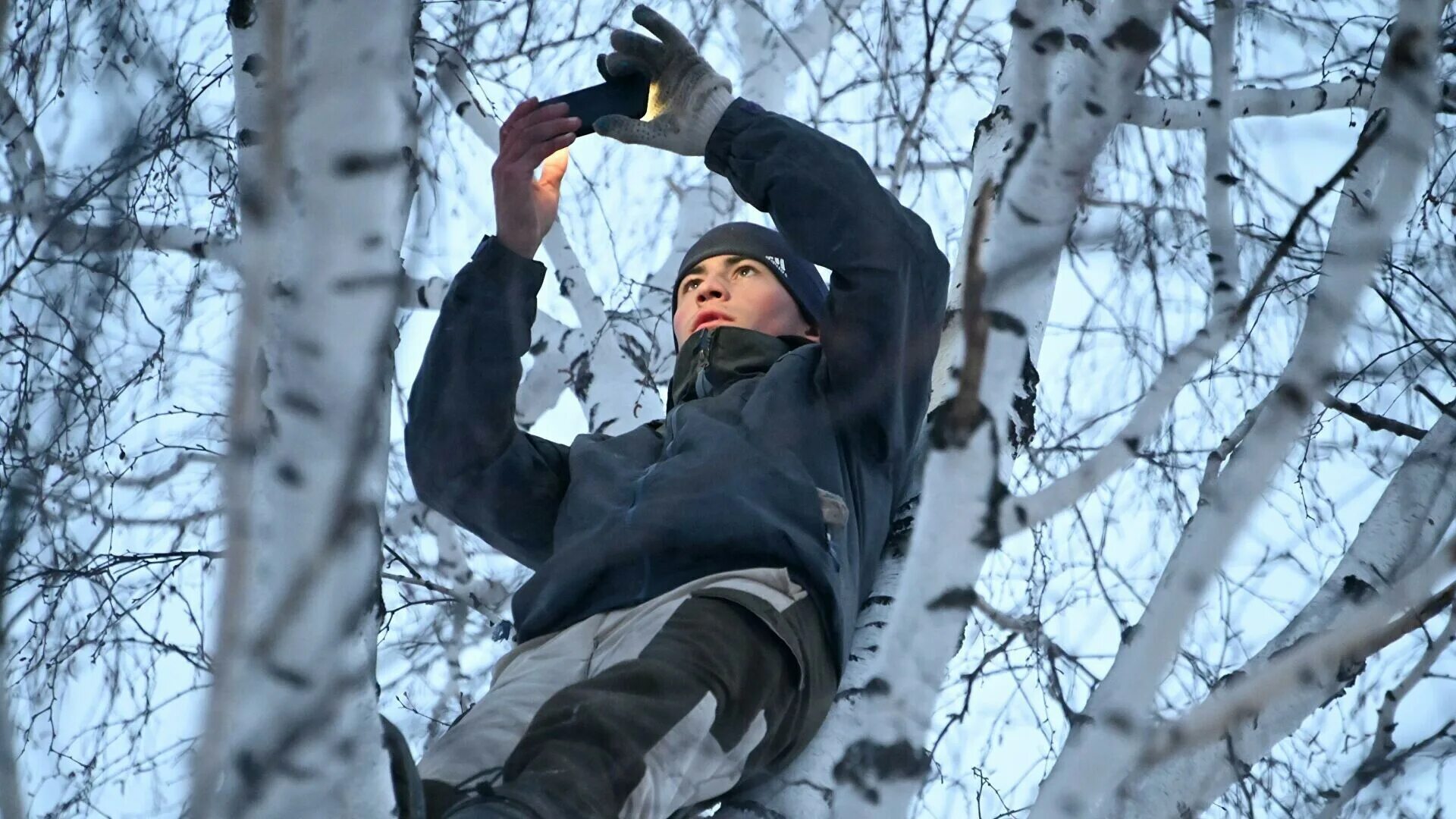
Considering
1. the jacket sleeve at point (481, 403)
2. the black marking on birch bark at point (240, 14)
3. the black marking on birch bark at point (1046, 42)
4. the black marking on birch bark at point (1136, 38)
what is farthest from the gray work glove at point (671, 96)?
the black marking on birch bark at point (1136, 38)

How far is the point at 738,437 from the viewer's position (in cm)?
214

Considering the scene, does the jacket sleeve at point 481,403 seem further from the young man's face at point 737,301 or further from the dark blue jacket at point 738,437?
the young man's face at point 737,301

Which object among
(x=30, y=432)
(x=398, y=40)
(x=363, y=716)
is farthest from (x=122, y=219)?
(x=363, y=716)

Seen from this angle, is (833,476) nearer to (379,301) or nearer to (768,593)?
(768,593)

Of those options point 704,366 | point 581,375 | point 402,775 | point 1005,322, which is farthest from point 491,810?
point 581,375

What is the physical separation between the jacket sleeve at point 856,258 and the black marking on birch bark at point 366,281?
1147 mm

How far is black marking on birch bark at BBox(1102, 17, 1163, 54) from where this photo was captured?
1.22 m

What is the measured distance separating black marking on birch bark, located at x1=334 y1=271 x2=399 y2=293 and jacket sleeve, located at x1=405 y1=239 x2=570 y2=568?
1.26 metres

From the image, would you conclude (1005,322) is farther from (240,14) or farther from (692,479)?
(240,14)

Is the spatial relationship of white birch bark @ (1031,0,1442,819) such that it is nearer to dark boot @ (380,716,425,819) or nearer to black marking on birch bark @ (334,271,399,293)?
dark boot @ (380,716,425,819)

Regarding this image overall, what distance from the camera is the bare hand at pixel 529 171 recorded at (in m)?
2.15

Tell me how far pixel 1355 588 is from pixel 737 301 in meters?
1.15

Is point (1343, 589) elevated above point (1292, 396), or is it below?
above

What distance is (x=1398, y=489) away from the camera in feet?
6.45
